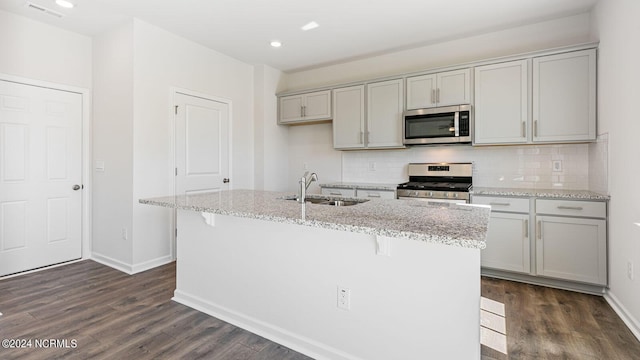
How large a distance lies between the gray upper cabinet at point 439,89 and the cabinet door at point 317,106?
1125mm

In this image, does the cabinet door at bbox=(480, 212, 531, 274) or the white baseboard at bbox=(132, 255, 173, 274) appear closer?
the cabinet door at bbox=(480, 212, 531, 274)

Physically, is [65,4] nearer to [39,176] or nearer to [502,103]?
[39,176]

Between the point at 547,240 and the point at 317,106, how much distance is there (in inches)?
120

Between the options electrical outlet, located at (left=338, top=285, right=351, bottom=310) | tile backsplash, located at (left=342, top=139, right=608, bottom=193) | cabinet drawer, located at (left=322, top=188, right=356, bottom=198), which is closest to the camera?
electrical outlet, located at (left=338, top=285, right=351, bottom=310)

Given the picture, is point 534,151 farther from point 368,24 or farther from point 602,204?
point 368,24

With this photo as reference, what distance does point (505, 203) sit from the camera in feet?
10.1

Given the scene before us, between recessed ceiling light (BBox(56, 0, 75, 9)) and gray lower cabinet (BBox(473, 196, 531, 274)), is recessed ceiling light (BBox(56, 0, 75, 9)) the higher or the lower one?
the higher one

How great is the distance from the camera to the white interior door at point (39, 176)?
3.15m

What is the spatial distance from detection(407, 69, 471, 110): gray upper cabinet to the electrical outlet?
259 centimetres

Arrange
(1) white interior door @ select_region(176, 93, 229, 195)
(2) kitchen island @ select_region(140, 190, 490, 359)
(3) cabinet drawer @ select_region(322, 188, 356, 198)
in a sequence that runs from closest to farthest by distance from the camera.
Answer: (2) kitchen island @ select_region(140, 190, 490, 359) → (1) white interior door @ select_region(176, 93, 229, 195) → (3) cabinet drawer @ select_region(322, 188, 356, 198)

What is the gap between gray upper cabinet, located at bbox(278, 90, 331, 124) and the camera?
442 cm

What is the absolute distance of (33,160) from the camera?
3318 mm

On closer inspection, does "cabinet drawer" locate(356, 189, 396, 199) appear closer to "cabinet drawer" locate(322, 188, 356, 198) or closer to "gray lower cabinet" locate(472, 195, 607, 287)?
"cabinet drawer" locate(322, 188, 356, 198)

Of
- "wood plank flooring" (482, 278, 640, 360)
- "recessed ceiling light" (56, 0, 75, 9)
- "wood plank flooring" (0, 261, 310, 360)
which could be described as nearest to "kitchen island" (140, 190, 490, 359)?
"wood plank flooring" (0, 261, 310, 360)
